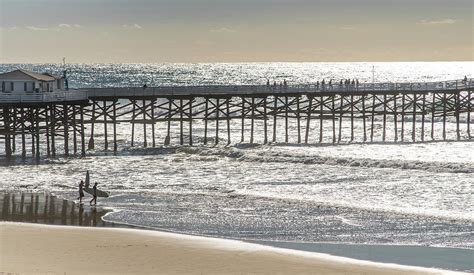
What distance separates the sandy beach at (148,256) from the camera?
24438 millimetres

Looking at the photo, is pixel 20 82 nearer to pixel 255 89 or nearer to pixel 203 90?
pixel 203 90

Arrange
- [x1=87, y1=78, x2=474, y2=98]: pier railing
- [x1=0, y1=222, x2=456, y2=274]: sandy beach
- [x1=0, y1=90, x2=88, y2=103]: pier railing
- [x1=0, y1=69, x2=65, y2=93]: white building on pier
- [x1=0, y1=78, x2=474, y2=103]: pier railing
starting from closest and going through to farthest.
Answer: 1. [x1=0, y1=222, x2=456, y2=274]: sandy beach
2. [x1=0, y1=90, x2=88, y2=103]: pier railing
3. [x1=0, y1=78, x2=474, y2=103]: pier railing
4. [x1=0, y1=69, x2=65, y2=93]: white building on pier
5. [x1=87, y1=78, x2=474, y2=98]: pier railing

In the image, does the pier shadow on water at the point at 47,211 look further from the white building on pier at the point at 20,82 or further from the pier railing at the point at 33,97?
the white building on pier at the point at 20,82

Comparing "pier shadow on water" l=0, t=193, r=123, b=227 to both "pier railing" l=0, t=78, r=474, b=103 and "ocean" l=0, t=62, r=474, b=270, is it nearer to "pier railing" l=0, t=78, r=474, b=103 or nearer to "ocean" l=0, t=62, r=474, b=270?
"ocean" l=0, t=62, r=474, b=270

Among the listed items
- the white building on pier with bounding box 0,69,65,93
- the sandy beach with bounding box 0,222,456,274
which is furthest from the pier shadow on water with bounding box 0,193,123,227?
the white building on pier with bounding box 0,69,65,93

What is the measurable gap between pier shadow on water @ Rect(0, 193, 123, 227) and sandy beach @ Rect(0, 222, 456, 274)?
2.10m

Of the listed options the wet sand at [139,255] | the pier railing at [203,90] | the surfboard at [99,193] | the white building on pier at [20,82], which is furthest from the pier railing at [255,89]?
the wet sand at [139,255]

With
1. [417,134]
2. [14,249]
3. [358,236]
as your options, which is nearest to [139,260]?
[14,249]

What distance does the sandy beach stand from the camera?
2444 centimetres

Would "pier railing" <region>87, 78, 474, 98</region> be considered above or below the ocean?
above

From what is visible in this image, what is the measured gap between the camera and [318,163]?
51312 mm

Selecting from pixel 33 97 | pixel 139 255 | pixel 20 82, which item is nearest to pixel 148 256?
pixel 139 255

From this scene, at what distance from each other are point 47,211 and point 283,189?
1142 cm

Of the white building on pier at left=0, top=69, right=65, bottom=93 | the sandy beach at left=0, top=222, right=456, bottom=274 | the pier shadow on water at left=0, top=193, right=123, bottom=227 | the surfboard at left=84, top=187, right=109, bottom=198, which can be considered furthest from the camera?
the white building on pier at left=0, top=69, right=65, bottom=93
